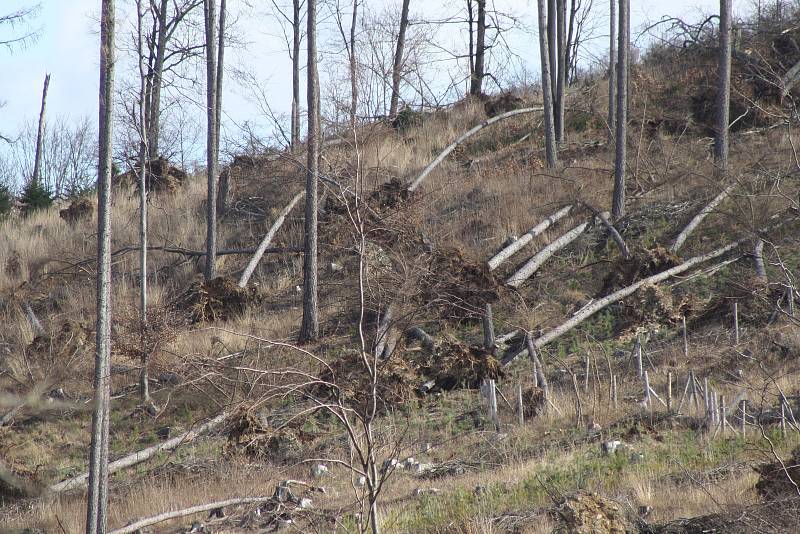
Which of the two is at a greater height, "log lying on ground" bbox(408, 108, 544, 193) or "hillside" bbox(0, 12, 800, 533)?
"log lying on ground" bbox(408, 108, 544, 193)

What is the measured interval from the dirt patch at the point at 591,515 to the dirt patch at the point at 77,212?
19.7 m

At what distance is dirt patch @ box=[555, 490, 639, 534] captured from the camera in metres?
5.78

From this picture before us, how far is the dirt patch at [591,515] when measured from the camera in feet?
19.0

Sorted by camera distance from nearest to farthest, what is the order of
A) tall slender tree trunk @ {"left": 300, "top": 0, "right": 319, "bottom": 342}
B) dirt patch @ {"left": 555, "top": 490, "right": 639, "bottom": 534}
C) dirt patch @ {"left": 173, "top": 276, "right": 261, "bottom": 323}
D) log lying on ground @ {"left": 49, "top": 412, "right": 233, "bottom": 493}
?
dirt patch @ {"left": 555, "top": 490, "right": 639, "bottom": 534}
log lying on ground @ {"left": 49, "top": 412, "right": 233, "bottom": 493}
tall slender tree trunk @ {"left": 300, "top": 0, "right": 319, "bottom": 342}
dirt patch @ {"left": 173, "top": 276, "right": 261, "bottom": 323}

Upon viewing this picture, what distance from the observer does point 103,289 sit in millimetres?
7199

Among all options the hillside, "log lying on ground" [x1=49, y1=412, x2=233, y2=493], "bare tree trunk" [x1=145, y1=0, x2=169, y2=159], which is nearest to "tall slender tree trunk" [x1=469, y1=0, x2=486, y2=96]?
the hillside

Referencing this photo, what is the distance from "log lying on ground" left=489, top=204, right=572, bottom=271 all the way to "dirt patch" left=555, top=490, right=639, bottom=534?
834 cm

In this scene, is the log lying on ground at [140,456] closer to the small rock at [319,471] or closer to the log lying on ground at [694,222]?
the small rock at [319,471]

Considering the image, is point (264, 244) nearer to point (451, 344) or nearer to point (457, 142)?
point (457, 142)

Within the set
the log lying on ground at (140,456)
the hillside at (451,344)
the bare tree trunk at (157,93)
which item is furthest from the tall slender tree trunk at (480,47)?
the log lying on ground at (140,456)

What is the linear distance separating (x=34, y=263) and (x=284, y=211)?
22.1ft

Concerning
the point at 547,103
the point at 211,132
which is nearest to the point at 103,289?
the point at 211,132

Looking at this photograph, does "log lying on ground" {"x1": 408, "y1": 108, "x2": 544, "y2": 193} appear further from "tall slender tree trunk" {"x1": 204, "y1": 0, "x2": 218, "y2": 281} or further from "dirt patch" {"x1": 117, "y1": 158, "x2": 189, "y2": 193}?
"dirt patch" {"x1": 117, "y1": 158, "x2": 189, "y2": 193}

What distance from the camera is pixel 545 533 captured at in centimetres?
649
